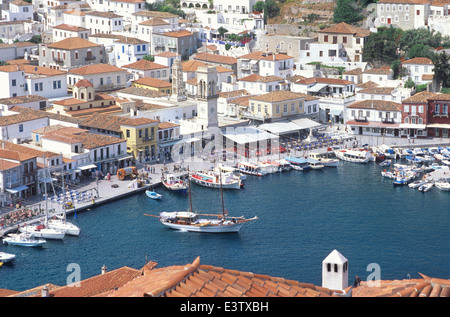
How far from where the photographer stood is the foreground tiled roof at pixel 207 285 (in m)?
21.0

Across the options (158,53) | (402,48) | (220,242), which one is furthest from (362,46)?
(220,242)

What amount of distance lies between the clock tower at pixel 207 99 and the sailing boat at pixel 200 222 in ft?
51.7

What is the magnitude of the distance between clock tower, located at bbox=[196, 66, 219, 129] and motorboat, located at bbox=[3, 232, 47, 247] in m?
20.8

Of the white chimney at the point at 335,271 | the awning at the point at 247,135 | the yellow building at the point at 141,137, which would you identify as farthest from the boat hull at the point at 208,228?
the white chimney at the point at 335,271

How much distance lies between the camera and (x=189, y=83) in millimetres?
72000

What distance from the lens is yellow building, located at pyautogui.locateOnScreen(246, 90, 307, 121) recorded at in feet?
221

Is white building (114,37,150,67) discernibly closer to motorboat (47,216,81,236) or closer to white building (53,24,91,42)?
white building (53,24,91,42)

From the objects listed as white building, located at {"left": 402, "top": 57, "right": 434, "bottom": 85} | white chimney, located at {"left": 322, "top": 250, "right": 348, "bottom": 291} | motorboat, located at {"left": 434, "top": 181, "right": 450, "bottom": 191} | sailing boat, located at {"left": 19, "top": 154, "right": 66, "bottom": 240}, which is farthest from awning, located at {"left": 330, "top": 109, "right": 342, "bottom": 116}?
white chimney, located at {"left": 322, "top": 250, "right": 348, "bottom": 291}

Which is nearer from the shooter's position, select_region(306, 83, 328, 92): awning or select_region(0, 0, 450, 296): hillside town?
select_region(0, 0, 450, 296): hillside town

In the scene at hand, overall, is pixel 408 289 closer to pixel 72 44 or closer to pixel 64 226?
pixel 64 226

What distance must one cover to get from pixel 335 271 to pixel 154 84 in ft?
159

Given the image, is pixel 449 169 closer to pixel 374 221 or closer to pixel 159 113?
pixel 374 221

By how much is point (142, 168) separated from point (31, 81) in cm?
1514

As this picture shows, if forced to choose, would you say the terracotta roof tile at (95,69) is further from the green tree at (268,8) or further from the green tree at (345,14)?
the green tree at (345,14)
